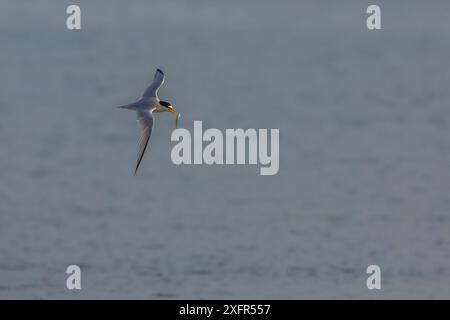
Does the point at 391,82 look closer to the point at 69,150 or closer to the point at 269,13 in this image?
the point at 69,150

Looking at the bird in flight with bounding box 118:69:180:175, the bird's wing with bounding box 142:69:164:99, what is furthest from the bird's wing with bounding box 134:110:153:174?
the bird's wing with bounding box 142:69:164:99

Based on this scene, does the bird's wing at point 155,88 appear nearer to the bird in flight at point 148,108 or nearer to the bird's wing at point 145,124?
the bird in flight at point 148,108

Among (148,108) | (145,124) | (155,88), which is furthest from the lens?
(155,88)

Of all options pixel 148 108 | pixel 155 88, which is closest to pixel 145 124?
pixel 148 108

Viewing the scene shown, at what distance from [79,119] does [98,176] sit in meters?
5.19

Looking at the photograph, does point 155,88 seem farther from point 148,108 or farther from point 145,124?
point 145,124

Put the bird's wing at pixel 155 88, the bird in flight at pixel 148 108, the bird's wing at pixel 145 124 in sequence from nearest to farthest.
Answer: the bird's wing at pixel 145 124 → the bird in flight at pixel 148 108 → the bird's wing at pixel 155 88

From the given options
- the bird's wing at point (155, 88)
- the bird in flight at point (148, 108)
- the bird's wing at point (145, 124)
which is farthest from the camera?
the bird's wing at point (155, 88)

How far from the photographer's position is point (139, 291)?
53.6 ft

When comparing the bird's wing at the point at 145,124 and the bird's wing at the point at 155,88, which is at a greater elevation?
the bird's wing at the point at 155,88

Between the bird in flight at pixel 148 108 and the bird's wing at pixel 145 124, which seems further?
the bird in flight at pixel 148 108

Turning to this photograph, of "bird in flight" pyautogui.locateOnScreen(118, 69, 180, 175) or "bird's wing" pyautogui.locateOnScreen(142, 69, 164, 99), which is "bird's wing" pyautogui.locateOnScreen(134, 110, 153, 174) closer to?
"bird in flight" pyautogui.locateOnScreen(118, 69, 180, 175)

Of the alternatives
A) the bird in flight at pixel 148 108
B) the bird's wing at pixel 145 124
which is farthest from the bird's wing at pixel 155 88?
the bird's wing at pixel 145 124

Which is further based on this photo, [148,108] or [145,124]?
[148,108]
